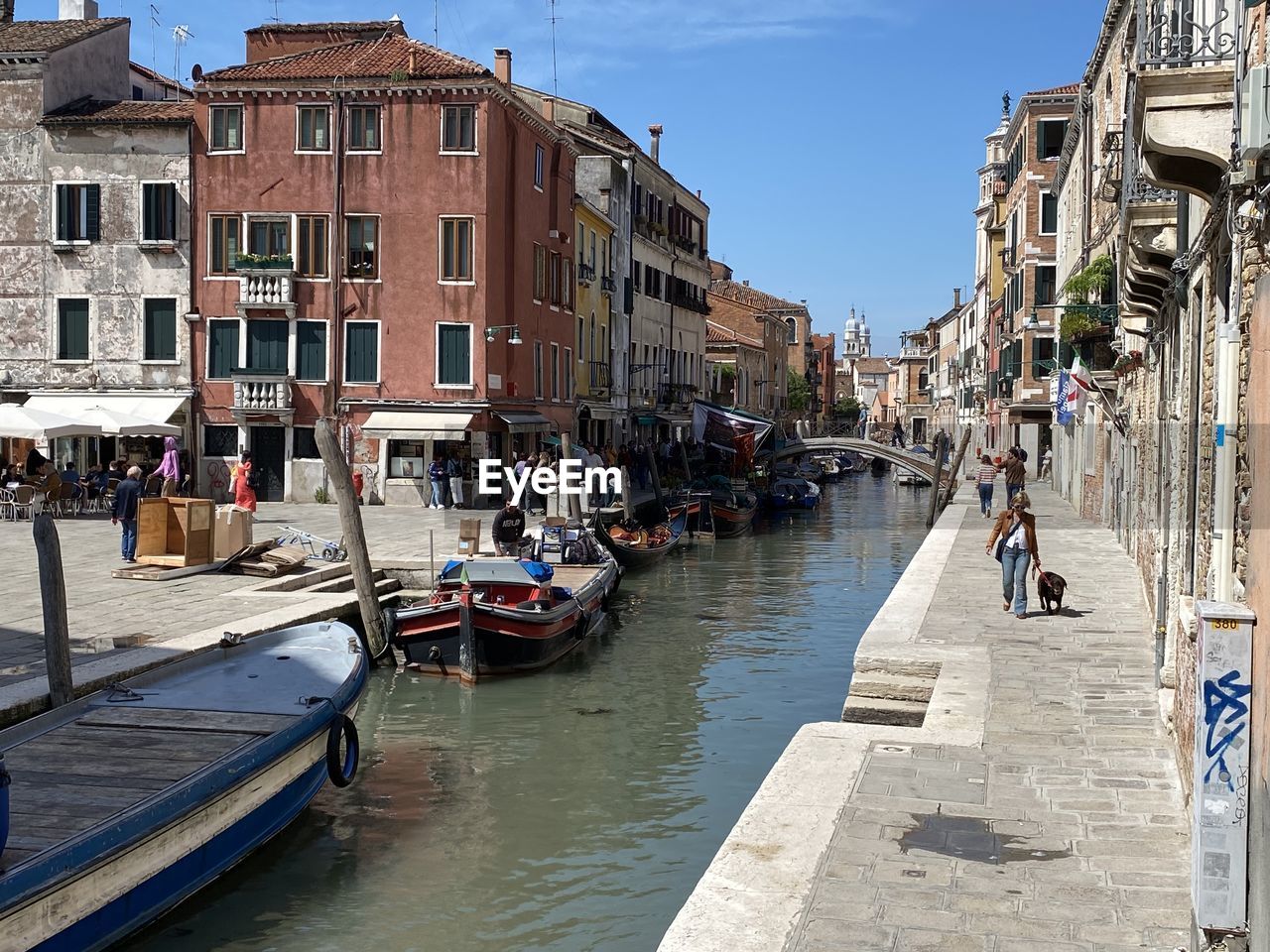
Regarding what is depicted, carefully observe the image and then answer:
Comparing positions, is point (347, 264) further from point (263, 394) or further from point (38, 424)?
point (38, 424)

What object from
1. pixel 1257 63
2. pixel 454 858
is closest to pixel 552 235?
pixel 454 858

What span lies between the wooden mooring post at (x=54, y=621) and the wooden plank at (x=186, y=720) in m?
0.73

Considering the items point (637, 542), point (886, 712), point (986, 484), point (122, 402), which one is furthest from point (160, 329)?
point (886, 712)

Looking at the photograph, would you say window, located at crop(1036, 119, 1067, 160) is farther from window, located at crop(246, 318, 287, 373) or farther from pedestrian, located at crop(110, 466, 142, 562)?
pedestrian, located at crop(110, 466, 142, 562)

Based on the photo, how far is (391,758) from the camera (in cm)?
1207

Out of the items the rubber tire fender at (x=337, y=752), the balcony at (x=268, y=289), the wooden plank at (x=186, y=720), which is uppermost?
the balcony at (x=268, y=289)

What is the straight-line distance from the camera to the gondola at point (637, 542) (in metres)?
25.4

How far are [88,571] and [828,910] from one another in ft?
47.3

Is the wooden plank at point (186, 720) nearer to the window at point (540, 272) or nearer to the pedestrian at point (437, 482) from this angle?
the pedestrian at point (437, 482)

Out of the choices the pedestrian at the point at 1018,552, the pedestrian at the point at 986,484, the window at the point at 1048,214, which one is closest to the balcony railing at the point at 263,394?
the pedestrian at the point at 986,484

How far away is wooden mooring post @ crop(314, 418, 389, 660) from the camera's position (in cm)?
1528

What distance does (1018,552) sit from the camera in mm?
13078

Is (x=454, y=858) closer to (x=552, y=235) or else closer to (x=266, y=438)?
(x=266, y=438)

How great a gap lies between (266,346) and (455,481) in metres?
5.30
